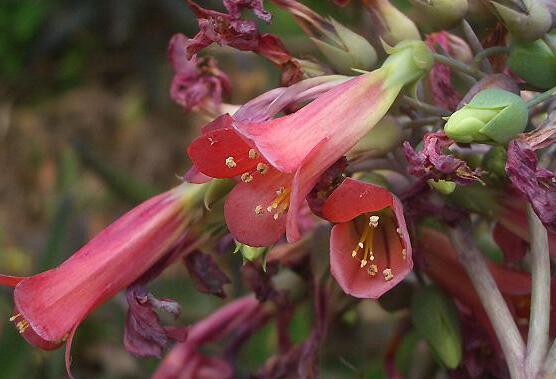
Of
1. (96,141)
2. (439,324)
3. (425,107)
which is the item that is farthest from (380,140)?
(96,141)

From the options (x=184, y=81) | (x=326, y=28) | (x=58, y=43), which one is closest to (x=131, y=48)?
(x=58, y=43)

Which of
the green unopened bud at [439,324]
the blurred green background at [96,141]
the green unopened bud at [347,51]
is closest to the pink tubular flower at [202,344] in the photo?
the blurred green background at [96,141]

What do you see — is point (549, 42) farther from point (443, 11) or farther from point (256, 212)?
point (256, 212)

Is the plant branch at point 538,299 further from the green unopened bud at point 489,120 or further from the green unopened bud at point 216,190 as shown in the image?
the green unopened bud at point 216,190

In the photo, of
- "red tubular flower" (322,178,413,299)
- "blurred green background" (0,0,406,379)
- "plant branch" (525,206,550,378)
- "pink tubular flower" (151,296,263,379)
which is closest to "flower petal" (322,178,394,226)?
"red tubular flower" (322,178,413,299)

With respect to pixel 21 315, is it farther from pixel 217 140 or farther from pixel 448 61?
pixel 448 61

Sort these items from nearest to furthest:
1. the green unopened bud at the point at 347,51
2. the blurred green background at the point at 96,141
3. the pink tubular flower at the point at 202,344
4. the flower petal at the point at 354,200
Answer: the flower petal at the point at 354,200
the green unopened bud at the point at 347,51
the pink tubular flower at the point at 202,344
the blurred green background at the point at 96,141
